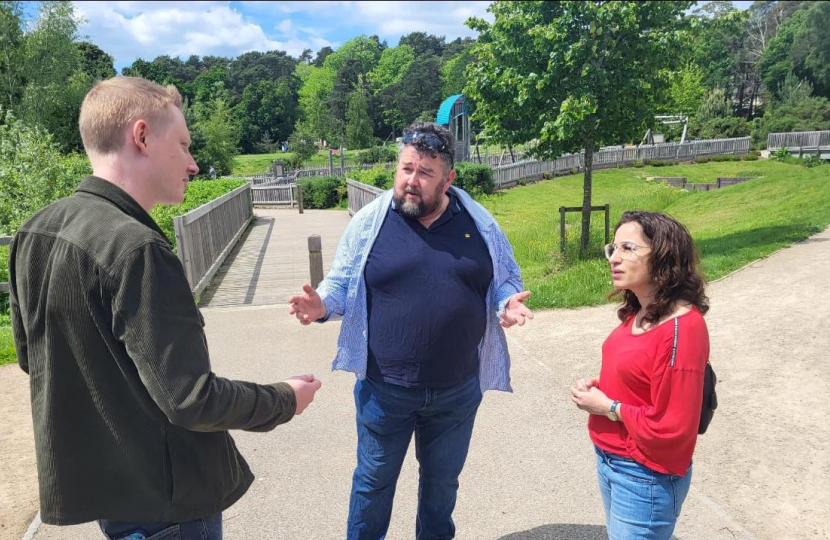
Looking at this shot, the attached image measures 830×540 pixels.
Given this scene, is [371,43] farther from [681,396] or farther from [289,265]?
[681,396]

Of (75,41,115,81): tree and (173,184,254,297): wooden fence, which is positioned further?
(75,41,115,81): tree

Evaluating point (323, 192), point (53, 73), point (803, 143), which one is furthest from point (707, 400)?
point (803, 143)

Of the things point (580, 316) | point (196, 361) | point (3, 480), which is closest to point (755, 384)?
point (580, 316)

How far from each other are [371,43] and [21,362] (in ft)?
563

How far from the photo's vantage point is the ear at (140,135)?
1.49m

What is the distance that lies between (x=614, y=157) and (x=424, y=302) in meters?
38.9

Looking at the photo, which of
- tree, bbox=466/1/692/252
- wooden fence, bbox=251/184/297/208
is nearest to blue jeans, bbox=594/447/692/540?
tree, bbox=466/1/692/252

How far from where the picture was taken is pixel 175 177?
163 cm

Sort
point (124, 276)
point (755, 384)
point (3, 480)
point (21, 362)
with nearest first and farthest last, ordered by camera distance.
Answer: point (124, 276)
point (21, 362)
point (3, 480)
point (755, 384)

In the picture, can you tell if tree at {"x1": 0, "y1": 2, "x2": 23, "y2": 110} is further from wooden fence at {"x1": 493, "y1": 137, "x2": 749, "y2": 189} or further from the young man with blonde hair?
the young man with blonde hair

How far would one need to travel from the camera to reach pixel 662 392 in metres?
2.03

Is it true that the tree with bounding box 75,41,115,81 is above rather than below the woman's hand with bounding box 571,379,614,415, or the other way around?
above

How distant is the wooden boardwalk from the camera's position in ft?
30.0

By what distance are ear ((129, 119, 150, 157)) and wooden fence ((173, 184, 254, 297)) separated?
4.43 metres
